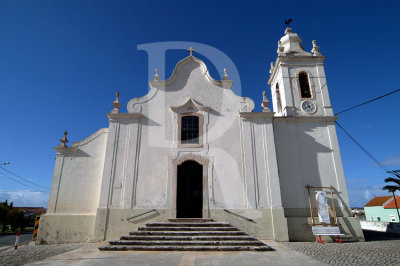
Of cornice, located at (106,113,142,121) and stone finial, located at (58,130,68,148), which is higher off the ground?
cornice, located at (106,113,142,121)

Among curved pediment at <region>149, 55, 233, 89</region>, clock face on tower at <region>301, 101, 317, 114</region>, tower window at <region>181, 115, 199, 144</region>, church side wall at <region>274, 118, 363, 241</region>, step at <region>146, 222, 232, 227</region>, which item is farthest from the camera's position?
clock face on tower at <region>301, 101, 317, 114</region>

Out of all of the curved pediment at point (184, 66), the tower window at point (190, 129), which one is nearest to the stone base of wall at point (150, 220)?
the tower window at point (190, 129)

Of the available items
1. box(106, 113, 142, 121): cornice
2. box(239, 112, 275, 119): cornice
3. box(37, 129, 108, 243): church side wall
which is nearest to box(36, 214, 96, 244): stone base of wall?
box(37, 129, 108, 243): church side wall

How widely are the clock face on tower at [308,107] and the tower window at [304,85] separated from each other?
0.68m

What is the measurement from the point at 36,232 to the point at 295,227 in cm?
1271

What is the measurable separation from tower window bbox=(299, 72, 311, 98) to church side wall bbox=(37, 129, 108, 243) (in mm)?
12244

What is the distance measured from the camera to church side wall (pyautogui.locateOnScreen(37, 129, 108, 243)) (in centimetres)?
1097

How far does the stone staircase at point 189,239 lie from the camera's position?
8.02m

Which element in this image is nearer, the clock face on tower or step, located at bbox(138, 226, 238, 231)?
step, located at bbox(138, 226, 238, 231)

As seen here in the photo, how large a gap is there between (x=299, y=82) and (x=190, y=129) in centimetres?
783

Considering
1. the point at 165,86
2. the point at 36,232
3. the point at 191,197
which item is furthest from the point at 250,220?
the point at 36,232

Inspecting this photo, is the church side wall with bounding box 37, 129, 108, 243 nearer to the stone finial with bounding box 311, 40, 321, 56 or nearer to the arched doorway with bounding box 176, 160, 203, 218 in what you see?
Answer: the arched doorway with bounding box 176, 160, 203, 218

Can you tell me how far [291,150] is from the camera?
12.5 metres

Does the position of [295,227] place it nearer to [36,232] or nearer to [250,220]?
[250,220]
